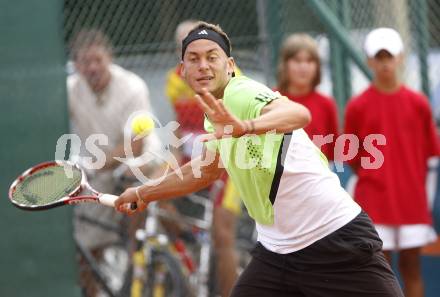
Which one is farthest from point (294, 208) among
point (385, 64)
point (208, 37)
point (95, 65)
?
point (95, 65)

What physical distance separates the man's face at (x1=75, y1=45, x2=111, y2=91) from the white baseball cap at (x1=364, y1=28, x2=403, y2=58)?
1.83m

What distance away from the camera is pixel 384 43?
Answer: 663cm

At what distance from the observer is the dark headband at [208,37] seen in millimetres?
4445

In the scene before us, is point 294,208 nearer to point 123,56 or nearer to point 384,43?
point 384,43

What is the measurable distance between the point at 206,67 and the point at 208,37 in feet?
0.54

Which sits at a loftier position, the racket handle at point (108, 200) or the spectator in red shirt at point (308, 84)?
the spectator in red shirt at point (308, 84)

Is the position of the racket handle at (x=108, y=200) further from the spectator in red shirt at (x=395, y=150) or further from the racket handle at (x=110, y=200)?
the spectator in red shirt at (x=395, y=150)

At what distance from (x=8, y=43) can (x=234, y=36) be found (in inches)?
69.7

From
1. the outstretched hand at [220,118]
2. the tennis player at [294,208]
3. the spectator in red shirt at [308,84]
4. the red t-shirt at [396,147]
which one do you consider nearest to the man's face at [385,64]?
the red t-shirt at [396,147]

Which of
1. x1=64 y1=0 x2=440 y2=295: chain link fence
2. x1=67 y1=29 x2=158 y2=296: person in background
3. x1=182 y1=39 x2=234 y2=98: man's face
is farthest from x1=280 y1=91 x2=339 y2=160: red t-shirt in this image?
x1=182 y1=39 x2=234 y2=98: man's face

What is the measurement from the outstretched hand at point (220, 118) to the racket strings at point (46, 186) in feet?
4.80

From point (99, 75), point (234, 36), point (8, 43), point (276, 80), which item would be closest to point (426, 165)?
point (276, 80)

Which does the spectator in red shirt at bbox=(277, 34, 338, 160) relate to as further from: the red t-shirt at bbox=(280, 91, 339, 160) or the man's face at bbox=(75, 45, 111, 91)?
the man's face at bbox=(75, 45, 111, 91)

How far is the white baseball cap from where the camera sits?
6.62 m
